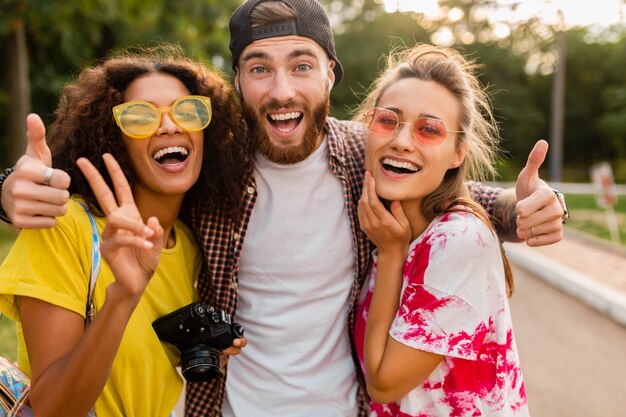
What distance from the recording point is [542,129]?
36688 mm

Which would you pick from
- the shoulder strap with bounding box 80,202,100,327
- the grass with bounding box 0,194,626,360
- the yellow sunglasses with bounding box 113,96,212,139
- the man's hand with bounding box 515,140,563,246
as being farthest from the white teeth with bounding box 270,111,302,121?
the grass with bounding box 0,194,626,360

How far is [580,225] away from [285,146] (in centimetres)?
1337

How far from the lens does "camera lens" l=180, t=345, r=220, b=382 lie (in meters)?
2.28

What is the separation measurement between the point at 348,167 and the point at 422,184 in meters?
0.57

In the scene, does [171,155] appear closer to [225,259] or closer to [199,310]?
[225,259]

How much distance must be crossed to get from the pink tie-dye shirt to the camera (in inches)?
28.3

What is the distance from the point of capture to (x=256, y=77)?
9.40 feet

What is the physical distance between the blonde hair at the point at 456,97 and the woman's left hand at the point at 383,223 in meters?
0.13

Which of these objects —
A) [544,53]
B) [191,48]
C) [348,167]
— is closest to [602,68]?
[544,53]

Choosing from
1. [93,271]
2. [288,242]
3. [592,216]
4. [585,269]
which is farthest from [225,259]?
[592,216]

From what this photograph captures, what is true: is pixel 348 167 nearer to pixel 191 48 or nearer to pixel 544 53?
pixel 191 48

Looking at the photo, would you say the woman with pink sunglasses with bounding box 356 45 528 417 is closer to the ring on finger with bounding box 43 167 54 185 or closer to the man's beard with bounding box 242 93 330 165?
the man's beard with bounding box 242 93 330 165

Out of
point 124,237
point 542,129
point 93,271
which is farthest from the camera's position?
point 542,129

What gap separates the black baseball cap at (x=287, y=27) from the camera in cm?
287
